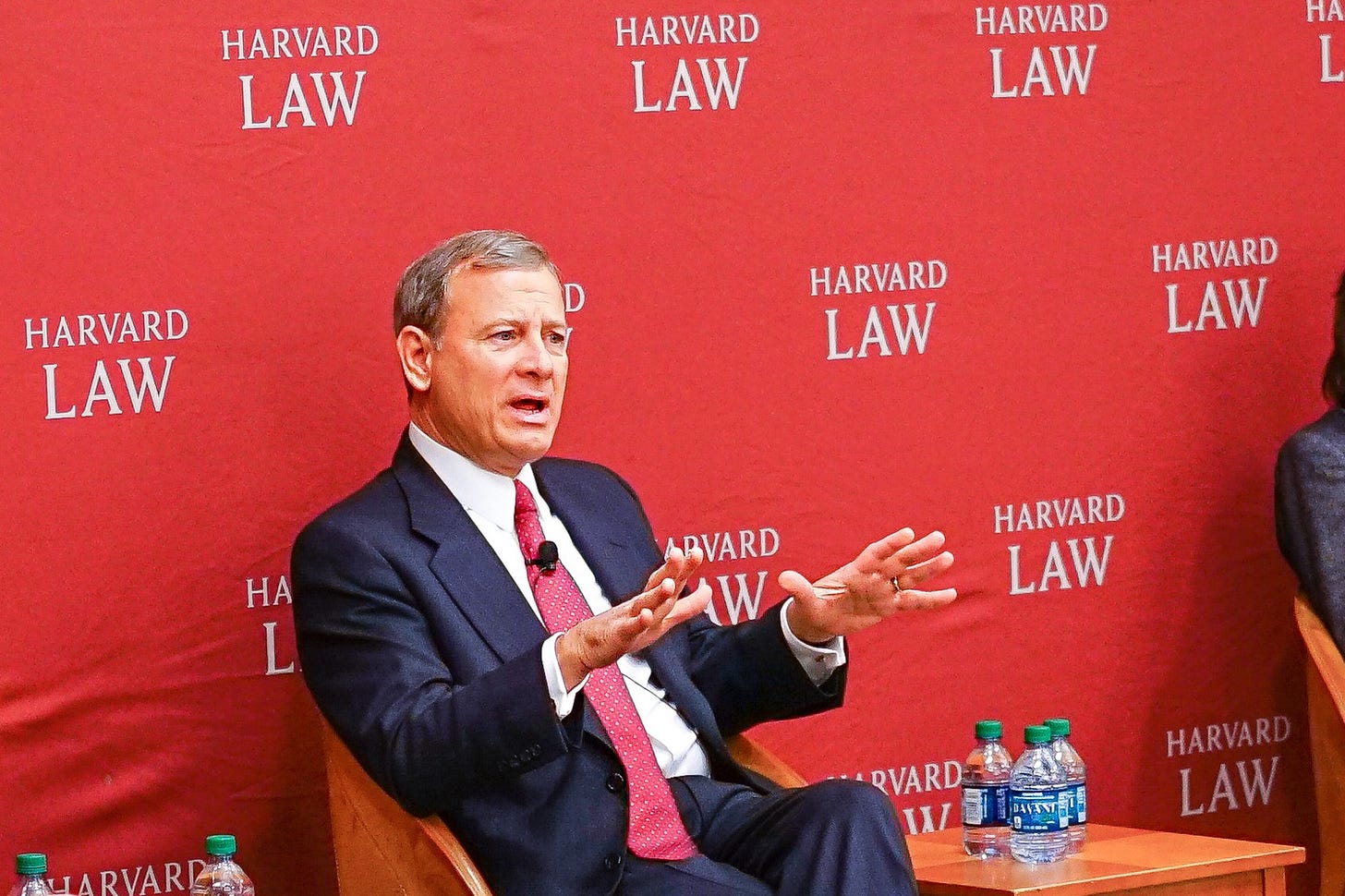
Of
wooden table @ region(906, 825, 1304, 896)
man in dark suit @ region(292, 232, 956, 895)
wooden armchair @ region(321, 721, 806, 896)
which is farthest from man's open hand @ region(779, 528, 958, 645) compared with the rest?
wooden armchair @ region(321, 721, 806, 896)

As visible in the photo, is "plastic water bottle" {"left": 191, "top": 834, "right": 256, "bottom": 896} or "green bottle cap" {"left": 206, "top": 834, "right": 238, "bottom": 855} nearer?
"green bottle cap" {"left": 206, "top": 834, "right": 238, "bottom": 855}

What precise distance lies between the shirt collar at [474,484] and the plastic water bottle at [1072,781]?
1.07 metres

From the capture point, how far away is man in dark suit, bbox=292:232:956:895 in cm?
287

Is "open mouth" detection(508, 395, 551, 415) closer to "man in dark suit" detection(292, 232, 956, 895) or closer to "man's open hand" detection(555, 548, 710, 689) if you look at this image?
"man in dark suit" detection(292, 232, 956, 895)

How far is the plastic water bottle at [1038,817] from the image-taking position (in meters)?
3.39

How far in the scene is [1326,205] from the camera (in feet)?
14.7

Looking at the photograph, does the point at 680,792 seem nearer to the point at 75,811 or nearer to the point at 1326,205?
the point at 75,811

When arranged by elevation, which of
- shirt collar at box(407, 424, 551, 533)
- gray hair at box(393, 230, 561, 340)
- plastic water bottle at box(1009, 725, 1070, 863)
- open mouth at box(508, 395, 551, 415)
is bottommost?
plastic water bottle at box(1009, 725, 1070, 863)

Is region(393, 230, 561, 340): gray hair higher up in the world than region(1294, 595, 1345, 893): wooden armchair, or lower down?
higher up

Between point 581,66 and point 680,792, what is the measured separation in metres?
1.45

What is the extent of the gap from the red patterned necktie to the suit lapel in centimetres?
6

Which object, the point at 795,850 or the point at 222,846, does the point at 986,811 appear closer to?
the point at 795,850

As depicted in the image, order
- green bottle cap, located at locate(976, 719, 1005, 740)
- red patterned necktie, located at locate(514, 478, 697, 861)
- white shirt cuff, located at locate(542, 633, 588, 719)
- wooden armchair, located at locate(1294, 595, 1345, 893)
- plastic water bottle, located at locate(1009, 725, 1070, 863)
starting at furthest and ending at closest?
wooden armchair, located at locate(1294, 595, 1345, 893)
green bottle cap, located at locate(976, 719, 1005, 740)
plastic water bottle, located at locate(1009, 725, 1070, 863)
red patterned necktie, located at locate(514, 478, 697, 861)
white shirt cuff, located at locate(542, 633, 588, 719)

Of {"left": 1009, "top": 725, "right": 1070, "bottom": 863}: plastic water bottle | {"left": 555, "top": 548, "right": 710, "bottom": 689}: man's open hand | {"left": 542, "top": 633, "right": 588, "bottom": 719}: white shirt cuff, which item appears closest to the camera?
{"left": 555, "top": 548, "right": 710, "bottom": 689}: man's open hand
